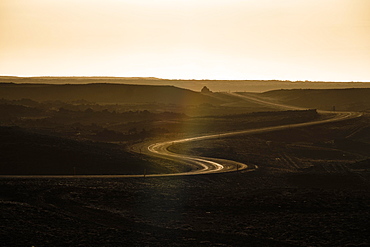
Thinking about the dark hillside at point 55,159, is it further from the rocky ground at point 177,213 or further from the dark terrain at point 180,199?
the rocky ground at point 177,213

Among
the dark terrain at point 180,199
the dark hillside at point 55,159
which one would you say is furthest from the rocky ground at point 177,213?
the dark hillside at point 55,159

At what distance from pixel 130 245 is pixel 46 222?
7.30 meters

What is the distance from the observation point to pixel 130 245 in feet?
125

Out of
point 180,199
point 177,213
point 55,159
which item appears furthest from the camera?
point 55,159

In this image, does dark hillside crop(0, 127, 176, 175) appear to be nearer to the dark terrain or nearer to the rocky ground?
the dark terrain

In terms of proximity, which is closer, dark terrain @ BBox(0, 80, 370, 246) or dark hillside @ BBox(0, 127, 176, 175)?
dark terrain @ BBox(0, 80, 370, 246)

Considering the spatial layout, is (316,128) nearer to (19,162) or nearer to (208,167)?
(208,167)

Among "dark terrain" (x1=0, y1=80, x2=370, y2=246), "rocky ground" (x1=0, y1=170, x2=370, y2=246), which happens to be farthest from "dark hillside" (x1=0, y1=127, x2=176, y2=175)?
"rocky ground" (x1=0, y1=170, x2=370, y2=246)

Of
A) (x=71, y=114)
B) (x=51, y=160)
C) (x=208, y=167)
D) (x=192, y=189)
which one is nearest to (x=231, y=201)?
(x=192, y=189)

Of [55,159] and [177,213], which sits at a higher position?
[55,159]

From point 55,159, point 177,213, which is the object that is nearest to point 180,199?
point 177,213

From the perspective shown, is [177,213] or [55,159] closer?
[177,213]

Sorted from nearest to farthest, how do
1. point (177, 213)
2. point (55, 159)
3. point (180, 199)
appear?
point (177, 213) → point (180, 199) → point (55, 159)

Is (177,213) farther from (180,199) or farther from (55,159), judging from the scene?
(55,159)
